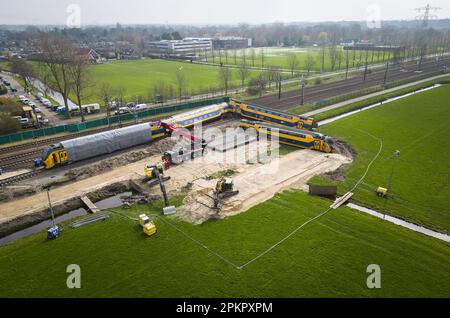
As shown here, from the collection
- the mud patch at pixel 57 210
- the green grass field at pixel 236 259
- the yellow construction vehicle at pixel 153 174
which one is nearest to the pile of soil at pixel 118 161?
the mud patch at pixel 57 210

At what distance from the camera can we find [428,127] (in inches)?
2120

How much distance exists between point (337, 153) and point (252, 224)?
22.2 metres

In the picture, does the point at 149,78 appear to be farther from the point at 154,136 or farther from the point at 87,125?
the point at 154,136

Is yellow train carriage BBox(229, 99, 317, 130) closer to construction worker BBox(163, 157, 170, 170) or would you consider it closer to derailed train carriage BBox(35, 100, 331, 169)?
derailed train carriage BBox(35, 100, 331, 169)

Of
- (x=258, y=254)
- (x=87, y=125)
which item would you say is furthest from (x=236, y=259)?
(x=87, y=125)

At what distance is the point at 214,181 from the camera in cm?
3756

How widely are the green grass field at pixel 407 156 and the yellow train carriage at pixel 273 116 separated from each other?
4085mm

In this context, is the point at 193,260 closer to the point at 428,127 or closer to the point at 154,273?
the point at 154,273

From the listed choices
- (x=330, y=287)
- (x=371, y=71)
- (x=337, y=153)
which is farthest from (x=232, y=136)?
(x=371, y=71)

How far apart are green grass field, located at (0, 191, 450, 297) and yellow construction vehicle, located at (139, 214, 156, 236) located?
21.3 inches

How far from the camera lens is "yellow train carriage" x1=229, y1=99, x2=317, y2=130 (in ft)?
171

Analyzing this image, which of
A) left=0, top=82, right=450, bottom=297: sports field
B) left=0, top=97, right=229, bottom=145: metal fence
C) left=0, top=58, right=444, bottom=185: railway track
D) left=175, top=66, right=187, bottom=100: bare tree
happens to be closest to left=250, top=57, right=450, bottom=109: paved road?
left=0, top=58, right=444, bottom=185: railway track
